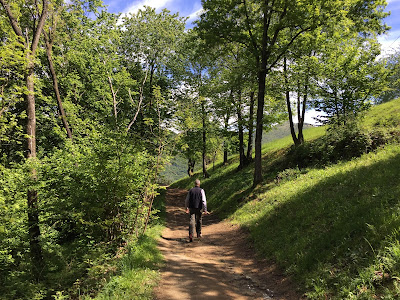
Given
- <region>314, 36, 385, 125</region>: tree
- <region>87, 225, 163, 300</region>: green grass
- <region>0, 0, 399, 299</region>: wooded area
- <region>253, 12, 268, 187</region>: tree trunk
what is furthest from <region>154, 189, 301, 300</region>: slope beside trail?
<region>314, 36, 385, 125</region>: tree

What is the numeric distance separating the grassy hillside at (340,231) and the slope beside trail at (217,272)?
0.42 m

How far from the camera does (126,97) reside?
25156mm

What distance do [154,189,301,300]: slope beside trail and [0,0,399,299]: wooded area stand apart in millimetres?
1714

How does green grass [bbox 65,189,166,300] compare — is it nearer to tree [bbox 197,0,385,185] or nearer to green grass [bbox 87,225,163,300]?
green grass [bbox 87,225,163,300]

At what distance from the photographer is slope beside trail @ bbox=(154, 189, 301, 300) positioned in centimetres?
495

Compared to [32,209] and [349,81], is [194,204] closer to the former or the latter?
[32,209]

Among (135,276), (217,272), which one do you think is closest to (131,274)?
(135,276)

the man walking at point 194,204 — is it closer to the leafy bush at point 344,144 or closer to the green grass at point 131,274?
the green grass at point 131,274

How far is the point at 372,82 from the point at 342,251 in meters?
12.5

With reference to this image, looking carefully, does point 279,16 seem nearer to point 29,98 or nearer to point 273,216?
point 273,216

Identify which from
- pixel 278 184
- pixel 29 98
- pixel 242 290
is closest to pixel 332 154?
pixel 278 184

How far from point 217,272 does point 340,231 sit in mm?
3074

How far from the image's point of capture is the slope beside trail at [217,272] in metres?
4.95

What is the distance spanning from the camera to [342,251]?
4984 millimetres
